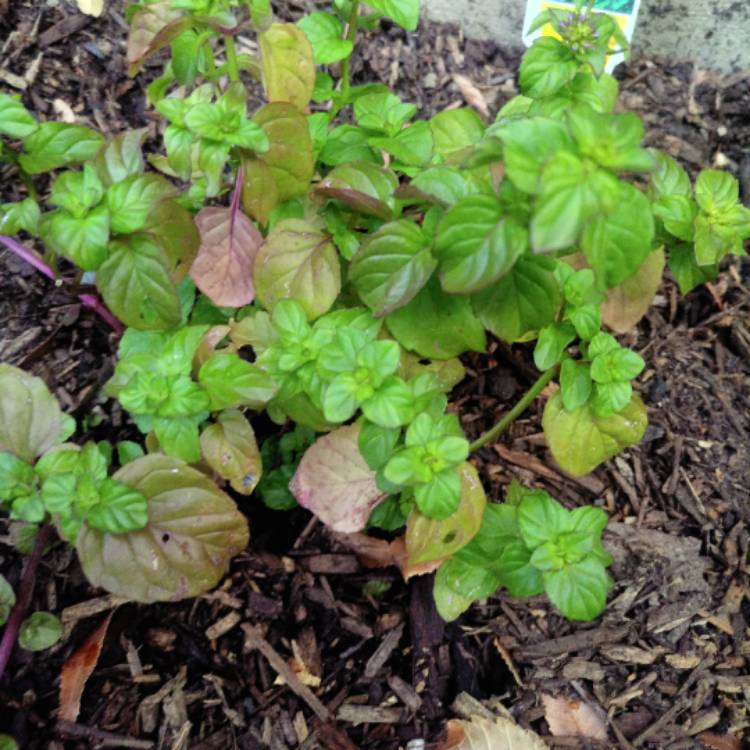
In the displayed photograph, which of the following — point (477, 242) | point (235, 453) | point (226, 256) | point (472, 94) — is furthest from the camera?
point (472, 94)

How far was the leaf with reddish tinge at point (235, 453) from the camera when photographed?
1516 mm

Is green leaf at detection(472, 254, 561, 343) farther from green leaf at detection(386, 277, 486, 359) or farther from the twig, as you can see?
the twig

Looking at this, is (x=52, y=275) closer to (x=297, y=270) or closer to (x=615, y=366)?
(x=297, y=270)

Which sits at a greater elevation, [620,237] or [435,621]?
[620,237]

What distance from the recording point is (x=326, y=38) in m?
1.82

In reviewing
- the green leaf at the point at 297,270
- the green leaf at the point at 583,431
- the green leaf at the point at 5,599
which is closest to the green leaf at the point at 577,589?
the green leaf at the point at 583,431

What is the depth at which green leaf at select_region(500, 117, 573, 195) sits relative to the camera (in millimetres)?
1085

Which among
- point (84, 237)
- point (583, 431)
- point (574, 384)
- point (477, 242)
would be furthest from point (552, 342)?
point (84, 237)

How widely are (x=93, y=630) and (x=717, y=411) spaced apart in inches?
61.5

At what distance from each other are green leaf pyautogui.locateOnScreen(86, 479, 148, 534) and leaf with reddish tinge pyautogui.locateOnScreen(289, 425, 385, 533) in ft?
0.96

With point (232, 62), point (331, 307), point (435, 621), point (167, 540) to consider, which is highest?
point (232, 62)

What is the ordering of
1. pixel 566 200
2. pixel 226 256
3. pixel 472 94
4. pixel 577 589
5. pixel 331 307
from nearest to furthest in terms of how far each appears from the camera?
pixel 566 200, pixel 577 589, pixel 226 256, pixel 331 307, pixel 472 94

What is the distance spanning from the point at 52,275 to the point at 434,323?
903 mm

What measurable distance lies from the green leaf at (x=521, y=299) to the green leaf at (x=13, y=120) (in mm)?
918
